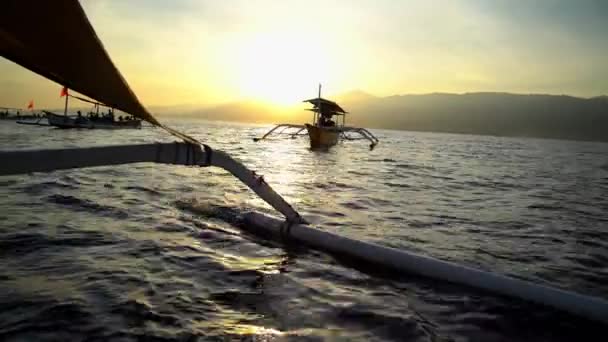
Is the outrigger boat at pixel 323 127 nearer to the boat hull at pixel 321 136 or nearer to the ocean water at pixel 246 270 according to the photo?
the boat hull at pixel 321 136

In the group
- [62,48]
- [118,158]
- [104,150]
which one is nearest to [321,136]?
[118,158]

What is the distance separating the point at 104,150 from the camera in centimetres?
433

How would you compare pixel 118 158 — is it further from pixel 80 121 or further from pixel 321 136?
pixel 80 121

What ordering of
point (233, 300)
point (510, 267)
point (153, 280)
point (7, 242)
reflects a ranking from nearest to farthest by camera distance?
1. point (233, 300)
2. point (153, 280)
3. point (7, 242)
4. point (510, 267)

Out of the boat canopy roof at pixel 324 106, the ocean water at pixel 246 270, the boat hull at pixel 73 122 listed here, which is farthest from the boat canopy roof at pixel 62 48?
the boat hull at pixel 73 122

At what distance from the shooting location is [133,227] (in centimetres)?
826

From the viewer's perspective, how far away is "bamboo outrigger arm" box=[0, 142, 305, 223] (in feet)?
12.1

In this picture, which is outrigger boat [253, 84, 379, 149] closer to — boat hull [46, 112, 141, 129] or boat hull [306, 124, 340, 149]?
boat hull [306, 124, 340, 149]

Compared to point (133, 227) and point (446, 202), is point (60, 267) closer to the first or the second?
point (133, 227)

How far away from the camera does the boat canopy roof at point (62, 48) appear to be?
10.0 ft

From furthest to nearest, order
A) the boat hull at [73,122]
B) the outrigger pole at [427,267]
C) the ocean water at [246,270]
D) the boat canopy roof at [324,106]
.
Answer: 1. the boat hull at [73,122]
2. the boat canopy roof at [324,106]
3. the outrigger pole at [427,267]
4. the ocean water at [246,270]

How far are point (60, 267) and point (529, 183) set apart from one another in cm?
2444

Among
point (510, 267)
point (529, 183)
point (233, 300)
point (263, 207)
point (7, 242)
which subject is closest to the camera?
point (233, 300)

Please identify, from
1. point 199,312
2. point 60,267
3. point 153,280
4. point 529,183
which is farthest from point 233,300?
point 529,183
